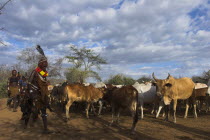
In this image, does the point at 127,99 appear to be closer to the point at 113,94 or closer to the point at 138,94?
the point at 113,94

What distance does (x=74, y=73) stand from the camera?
33.1 m

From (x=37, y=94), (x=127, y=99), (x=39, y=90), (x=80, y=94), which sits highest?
(x=39, y=90)

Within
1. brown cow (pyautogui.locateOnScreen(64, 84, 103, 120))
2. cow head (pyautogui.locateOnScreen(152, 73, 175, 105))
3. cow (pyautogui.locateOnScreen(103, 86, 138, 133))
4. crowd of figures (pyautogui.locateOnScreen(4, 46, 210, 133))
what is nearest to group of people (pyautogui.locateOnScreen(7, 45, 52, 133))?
crowd of figures (pyautogui.locateOnScreen(4, 46, 210, 133))

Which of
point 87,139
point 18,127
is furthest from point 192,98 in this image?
point 18,127

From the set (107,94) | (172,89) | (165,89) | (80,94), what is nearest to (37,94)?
(107,94)

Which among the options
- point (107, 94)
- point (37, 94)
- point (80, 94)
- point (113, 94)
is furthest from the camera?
point (80, 94)

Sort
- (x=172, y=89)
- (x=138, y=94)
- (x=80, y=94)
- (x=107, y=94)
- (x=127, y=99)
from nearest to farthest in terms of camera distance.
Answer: (x=127, y=99), (x=172, y=89), (x=107, y=94), (x=80, y=94), (x=138, y=94)

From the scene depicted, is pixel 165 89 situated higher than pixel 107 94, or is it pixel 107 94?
pixel 165 89

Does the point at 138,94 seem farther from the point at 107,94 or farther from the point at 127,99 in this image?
the point at 127,99

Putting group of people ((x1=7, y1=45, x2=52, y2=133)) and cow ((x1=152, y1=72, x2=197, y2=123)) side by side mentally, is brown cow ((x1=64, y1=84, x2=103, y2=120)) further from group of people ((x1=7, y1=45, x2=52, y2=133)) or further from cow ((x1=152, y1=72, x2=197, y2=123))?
cow ((x1=152, y1=72, x2=197, y2=123))

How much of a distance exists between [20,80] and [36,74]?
5608 millimetres

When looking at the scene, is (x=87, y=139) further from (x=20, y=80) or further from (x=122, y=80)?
(x=122, y=80)

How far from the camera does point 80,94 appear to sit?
10867 mm

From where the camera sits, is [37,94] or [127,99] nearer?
[37,94]
